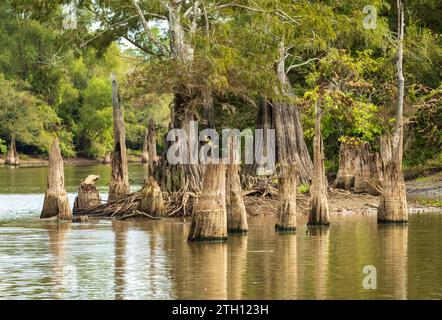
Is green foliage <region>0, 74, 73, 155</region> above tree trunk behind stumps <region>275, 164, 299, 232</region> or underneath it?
above

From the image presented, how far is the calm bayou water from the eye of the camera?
24578mm

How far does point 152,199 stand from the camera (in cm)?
4075

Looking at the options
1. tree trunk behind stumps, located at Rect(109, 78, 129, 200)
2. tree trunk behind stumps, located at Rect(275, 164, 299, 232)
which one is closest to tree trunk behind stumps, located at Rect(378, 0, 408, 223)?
tree trunk behind stumps, located at Rect(275, 164, 299, 232)

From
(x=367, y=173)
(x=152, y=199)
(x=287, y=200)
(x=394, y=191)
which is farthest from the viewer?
(x=367, y=173)

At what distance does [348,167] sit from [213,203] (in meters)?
20.4

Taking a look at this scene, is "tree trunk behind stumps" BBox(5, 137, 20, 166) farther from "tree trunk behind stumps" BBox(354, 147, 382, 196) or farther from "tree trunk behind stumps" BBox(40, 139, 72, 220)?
"tree trunk behind stumps" BBox(40, 139, 72, 220)

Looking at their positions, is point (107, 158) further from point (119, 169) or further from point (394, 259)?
point (394, 259)

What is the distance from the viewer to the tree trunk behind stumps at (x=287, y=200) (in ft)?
112

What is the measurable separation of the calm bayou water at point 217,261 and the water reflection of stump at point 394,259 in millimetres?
22

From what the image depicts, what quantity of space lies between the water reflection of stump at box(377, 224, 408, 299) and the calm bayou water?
2 cm

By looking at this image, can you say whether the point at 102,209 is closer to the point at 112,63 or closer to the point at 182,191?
the point at 182,191

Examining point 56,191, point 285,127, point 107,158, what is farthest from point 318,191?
point 107,158

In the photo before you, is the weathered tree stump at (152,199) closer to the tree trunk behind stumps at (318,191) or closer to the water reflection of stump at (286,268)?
the tree trunk behind stumps at (318,191)
